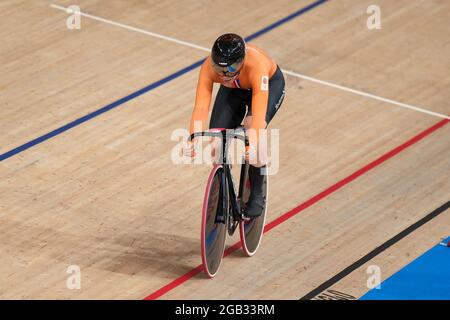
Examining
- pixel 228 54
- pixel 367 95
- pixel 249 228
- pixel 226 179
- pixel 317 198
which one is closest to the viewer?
pixel 228 54

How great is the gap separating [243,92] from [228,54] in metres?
0.47

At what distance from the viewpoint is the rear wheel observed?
23.8 feet

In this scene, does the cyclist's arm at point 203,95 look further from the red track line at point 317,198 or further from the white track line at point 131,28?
the white track line at point 131,28

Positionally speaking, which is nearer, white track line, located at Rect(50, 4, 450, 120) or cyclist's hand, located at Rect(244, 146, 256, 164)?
cyclist's hand, located at Rect(244, 146, 256, 164)

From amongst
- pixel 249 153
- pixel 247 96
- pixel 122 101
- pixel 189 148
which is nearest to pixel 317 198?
pixel 247 96

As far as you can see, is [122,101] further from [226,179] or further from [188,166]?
[226,179]

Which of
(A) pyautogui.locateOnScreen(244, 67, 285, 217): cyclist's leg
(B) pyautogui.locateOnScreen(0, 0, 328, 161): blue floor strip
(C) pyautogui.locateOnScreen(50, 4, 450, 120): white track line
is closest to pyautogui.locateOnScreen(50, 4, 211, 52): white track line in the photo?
(C) pyautogui.locateOnScreen(50, 4, 450, 120): white track line

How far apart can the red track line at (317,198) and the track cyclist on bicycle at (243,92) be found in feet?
1.61

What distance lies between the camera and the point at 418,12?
11.8m

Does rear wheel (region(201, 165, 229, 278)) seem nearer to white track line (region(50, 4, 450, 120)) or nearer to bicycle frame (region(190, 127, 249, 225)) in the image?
bicycle frame (region(190, 127, 249, 225))

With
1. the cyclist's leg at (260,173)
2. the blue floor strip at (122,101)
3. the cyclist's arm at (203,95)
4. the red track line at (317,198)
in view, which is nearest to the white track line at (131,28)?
the blue floor strip at (122,101)

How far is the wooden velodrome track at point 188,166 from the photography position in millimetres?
7766

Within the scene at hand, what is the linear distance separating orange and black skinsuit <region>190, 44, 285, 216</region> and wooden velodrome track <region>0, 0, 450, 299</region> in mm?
701

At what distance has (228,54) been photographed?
7.16 metres
